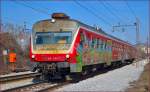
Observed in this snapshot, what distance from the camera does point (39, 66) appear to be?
19.2 m

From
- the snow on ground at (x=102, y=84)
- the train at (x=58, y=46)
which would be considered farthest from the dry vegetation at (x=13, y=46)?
the train at (x=58, y=46)

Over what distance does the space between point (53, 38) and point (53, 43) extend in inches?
11.0

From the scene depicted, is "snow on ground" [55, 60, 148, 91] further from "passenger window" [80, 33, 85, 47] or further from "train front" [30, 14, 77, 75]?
"passenger window" [80, 33, 85, 47]

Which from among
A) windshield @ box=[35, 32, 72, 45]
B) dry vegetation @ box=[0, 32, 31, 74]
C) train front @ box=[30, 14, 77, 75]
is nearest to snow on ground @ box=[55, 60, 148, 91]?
train front @ box=[30, 14, 77, 75]

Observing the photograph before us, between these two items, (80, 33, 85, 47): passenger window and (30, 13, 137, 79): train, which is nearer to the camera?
(30, 13, 137, 79): train

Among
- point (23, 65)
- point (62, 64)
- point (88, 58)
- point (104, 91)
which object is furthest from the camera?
point (23, 65)

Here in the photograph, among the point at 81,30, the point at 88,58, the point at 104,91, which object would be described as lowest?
the point at 104,91

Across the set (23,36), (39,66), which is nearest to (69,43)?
(39,66)

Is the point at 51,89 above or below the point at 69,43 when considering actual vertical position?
below

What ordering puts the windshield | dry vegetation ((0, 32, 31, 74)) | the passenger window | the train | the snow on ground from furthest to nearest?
dry vegetation ((0, 32, 31, 74)) → the passenger window → the windshield → the train → the snow on ground

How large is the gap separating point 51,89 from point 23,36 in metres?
39.9

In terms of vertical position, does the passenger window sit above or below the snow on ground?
above

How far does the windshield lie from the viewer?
19.3 meters

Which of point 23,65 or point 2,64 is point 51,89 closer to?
point 2,64
